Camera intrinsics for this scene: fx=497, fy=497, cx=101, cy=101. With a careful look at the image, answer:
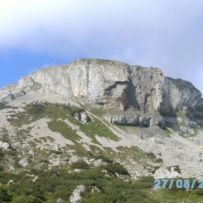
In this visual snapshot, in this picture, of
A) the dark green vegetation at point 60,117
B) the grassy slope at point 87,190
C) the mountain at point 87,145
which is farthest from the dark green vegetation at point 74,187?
the dark green vegetation at point 60,117

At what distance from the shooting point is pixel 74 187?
7588 cm

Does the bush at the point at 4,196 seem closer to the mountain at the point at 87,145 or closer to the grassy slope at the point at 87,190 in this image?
the grassy slope at the point at 87,190

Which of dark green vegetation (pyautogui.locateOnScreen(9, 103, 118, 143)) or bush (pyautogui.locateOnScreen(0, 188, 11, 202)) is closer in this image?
bush (pyautogui.locateOnScreen(0, 188, 11, 202))

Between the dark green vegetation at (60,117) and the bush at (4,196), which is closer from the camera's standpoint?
the bush at (4,196)

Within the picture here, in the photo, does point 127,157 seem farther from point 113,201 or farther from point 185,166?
point 113,201

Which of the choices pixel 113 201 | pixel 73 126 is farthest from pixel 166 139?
pixel 113 201

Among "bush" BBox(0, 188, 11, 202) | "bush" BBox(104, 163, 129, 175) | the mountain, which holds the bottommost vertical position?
"bush" BBox(0, 188, 11, 202)

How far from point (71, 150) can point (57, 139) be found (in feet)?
45.6

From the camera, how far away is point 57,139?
477 ft

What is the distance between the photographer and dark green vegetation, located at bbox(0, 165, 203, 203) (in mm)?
67250

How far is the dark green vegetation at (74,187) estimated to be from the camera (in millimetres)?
67250

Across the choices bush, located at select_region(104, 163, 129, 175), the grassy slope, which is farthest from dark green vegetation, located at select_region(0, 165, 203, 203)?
bush, located at select_region(104, 163, 129, 175)

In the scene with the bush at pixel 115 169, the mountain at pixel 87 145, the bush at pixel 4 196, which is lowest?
the bush at pixel 4 196

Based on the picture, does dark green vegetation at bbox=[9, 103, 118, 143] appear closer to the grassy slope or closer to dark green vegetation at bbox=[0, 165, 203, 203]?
the grassy slope
